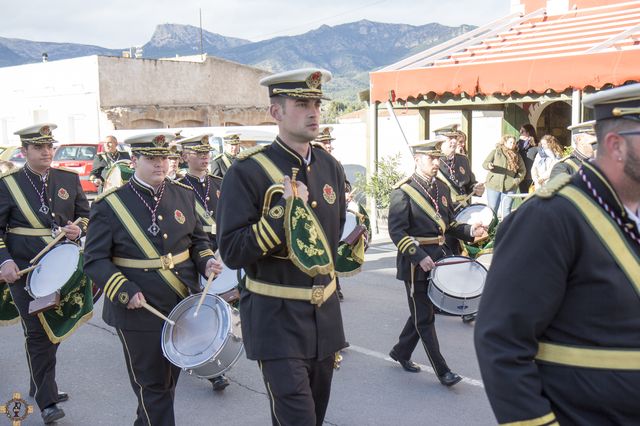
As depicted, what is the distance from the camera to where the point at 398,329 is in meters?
7.77

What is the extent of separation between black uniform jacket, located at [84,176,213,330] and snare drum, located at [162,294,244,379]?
148 mm

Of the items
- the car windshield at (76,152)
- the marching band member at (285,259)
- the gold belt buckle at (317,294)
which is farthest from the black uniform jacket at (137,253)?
the car windshield at (76,152)

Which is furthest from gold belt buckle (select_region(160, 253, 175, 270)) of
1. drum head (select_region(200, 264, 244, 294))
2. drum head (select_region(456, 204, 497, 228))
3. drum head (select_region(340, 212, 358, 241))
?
drum head (select_region(456, 204, 497, 228))

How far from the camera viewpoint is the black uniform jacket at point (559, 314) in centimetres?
215

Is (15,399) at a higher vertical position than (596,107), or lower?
lower

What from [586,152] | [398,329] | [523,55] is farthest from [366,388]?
[523,55]

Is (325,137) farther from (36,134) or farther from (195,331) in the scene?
(195,331)

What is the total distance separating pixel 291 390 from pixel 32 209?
3.29m

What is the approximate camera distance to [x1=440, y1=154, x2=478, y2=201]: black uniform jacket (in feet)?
31.2

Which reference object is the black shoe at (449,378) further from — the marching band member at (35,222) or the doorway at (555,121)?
the doorway at (555,121)

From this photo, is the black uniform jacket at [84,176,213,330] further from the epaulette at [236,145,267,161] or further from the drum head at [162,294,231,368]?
the epaulette at [236,145,267,161]

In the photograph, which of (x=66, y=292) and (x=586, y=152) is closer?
(x=66, y=292)

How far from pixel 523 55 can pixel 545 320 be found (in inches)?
473

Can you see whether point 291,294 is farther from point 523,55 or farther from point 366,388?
point 523,55
